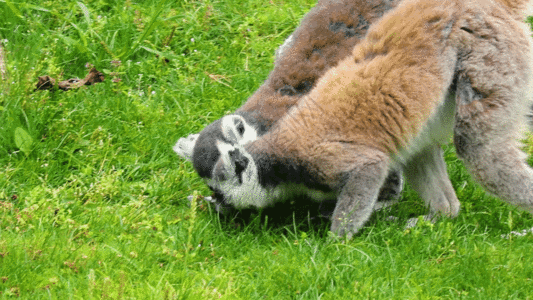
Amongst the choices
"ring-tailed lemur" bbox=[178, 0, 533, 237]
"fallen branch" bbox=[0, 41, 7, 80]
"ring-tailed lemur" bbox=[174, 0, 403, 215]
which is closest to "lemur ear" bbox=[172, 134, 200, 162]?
"ring-tailed lemur" bbox=[174, 0, 403, 215]

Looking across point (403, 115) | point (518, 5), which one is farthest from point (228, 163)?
point (518, 5)

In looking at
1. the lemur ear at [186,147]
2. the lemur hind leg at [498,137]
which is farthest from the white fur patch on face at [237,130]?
the lemur hind leg at [498,137]

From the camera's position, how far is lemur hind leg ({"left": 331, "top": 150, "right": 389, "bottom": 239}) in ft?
15.2

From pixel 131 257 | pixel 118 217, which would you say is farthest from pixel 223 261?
pixel 118 217

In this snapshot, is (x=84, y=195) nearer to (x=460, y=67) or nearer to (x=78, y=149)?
(x=78, y=149)

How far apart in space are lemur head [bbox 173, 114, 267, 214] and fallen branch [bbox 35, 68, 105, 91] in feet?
5.59

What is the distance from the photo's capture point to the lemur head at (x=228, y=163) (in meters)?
4.90

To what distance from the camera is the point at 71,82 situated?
648 centimetres

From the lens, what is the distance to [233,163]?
4902mm

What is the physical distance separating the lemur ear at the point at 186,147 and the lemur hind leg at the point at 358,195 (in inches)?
46.6

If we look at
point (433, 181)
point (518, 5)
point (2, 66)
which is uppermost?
point (518, 5)

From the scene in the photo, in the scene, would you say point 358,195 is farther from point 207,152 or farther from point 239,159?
point 207,152

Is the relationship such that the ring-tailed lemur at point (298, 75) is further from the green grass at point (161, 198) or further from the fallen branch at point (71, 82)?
the fallen branch at point (71, 82)

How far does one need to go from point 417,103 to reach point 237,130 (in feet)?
4.11
